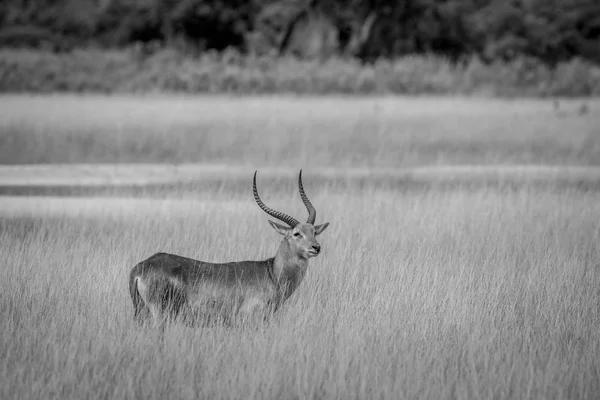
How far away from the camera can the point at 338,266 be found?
9727 mm

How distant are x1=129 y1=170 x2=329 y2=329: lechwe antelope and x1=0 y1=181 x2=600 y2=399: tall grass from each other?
0.19 m

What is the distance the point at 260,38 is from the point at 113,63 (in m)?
5.74

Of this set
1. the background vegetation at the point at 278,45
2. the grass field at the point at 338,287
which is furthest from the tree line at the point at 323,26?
the grass field at the point at 338,287

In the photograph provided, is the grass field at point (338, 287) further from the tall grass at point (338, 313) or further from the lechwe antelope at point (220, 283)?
the lechwe antelope at point (220, 283)

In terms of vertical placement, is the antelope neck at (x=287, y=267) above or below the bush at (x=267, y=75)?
below

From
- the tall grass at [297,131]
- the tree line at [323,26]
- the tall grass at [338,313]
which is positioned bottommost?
the tall grass at [338,313]

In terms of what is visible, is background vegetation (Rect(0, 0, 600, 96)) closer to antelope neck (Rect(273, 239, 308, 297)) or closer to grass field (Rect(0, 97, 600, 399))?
grass field (Rect(0, 97, 600, 399))

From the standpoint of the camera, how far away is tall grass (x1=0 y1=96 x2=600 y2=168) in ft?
70.7

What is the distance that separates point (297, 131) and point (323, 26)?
9550 mm

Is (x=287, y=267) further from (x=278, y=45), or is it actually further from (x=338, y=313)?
(x=278, y=45)

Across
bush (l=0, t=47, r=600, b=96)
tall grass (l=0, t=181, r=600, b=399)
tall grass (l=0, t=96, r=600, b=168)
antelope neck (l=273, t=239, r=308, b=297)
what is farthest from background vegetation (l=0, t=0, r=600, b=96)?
antelope neck (l=273, t=239, r=308, b=297)

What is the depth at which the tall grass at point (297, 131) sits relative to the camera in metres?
21.6

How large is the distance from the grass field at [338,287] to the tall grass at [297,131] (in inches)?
14.1

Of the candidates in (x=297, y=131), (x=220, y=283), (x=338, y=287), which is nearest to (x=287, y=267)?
(x=220, y=283)
